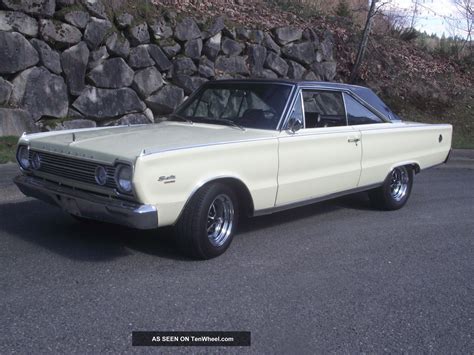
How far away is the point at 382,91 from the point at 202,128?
34.9 ft

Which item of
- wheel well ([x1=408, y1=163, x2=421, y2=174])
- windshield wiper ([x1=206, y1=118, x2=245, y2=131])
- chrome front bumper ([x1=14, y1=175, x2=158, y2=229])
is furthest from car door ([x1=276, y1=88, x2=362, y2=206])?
chrome front bumper ([x1=14, y1=175, x2=158, y2=229])

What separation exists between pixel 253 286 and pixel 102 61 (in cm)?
730

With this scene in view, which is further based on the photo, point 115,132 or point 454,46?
point 454,46

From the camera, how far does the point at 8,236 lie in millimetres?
5469

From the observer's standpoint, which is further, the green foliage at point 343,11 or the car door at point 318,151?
the green foliage at point 343,11

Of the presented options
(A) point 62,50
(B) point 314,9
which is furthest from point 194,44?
(B) point 314,9

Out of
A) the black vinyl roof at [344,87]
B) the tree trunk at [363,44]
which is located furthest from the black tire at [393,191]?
the tree trunk at [363,44]

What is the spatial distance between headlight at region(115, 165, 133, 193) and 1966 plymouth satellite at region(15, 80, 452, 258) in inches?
0.5

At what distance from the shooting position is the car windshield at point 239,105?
5.79 meters

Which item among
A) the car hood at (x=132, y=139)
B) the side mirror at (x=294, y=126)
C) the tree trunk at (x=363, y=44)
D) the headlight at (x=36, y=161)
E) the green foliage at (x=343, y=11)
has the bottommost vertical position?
the headlight at (x=36, y=161)

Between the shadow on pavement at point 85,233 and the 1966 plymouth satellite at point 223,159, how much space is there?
417mm

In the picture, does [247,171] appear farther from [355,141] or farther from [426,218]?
[426,218]

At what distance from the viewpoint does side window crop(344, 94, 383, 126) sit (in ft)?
21.9

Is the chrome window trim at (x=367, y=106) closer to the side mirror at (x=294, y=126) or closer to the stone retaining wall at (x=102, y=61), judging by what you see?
the side mirror at (x=294, y=126)
